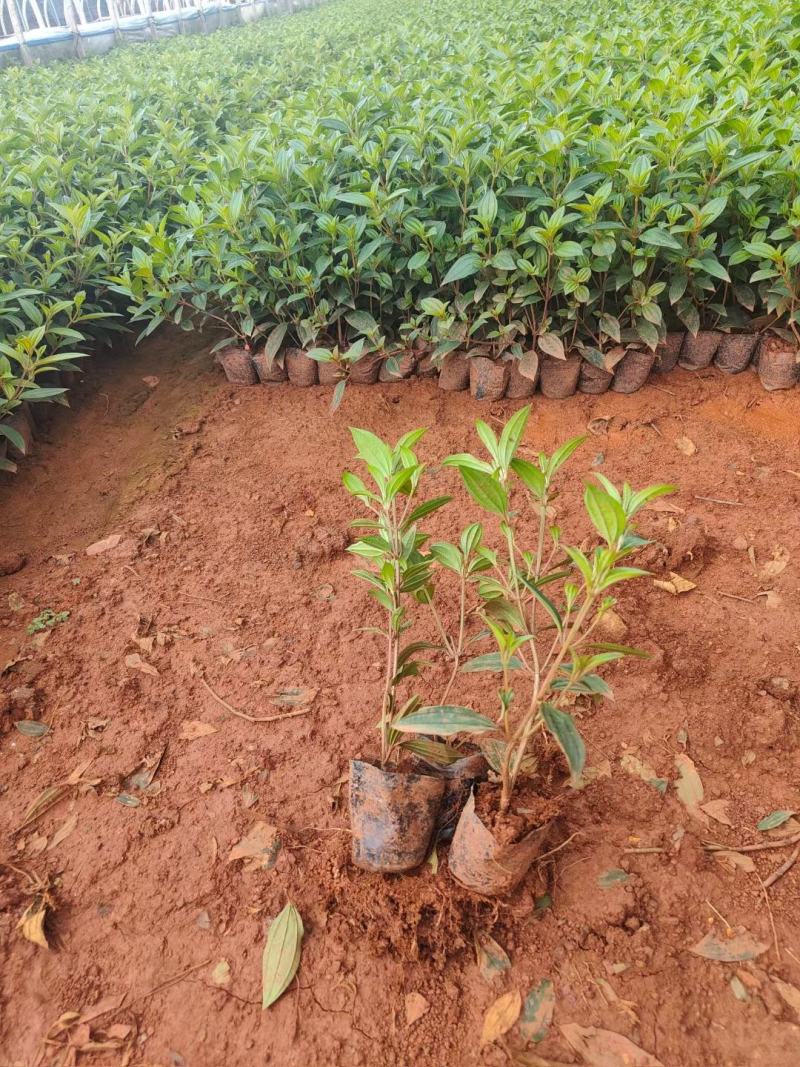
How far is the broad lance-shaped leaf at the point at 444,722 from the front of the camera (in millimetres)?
1572

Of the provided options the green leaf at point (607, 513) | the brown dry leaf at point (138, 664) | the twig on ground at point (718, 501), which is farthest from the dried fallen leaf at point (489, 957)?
the twig on ground at point (718, 501)

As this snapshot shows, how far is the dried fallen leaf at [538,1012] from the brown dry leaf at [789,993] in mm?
449

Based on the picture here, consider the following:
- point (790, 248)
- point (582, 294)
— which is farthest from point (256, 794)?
point (790, 248)

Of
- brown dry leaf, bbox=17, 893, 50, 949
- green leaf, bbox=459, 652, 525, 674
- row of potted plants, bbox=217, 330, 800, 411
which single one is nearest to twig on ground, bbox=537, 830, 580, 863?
green leaf, bbox=459, 652, 525, 674

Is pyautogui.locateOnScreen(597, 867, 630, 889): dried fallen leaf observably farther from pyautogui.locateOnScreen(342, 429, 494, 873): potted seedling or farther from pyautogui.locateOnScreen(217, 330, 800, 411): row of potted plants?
pyautogui.locateOnScreen(217, 330, 800, 411): row of potted plants

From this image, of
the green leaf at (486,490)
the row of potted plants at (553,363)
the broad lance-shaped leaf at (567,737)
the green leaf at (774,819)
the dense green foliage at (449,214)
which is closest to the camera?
the broad lance-shaped leaf at (567,737)

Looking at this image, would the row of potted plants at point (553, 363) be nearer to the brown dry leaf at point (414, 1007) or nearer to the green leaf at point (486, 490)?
the green leaf at point (486, 490)

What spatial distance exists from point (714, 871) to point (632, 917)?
0.77 ft

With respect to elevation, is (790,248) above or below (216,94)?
below

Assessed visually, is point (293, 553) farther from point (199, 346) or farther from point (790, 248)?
point (790, 248)

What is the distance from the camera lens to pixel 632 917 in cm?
164

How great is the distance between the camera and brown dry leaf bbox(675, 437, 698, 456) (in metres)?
3.12

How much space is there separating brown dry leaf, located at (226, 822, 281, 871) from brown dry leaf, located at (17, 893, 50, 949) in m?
0.42

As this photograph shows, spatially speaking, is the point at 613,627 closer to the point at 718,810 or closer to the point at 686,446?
the point at 718,810
